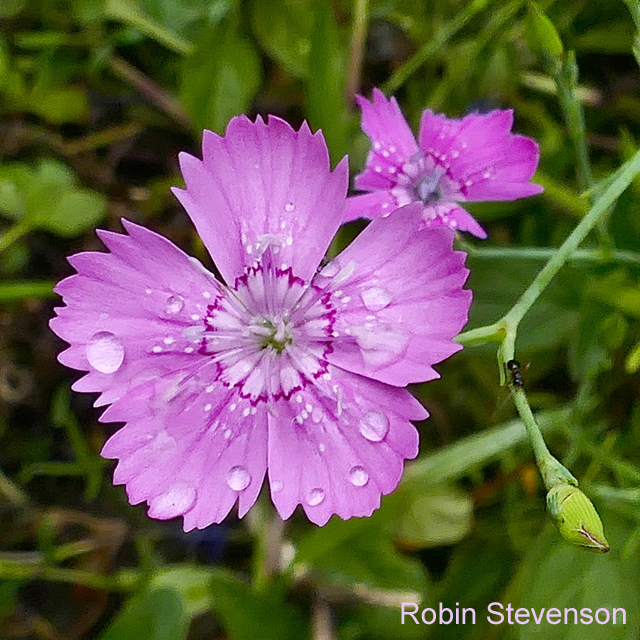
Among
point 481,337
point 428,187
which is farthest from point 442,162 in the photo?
point 481,337

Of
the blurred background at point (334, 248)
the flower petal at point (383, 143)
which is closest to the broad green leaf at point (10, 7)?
the blurred background at point (334, 248)

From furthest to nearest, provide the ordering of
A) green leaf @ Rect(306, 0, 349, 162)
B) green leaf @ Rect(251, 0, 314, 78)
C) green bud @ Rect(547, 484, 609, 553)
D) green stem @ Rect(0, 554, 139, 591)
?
green leaf @ Rect(251, 0, 314, 78) < green stem @ Rect(0, 554, 139, 591) < green leaf @ Rect(306, 0, 349, 162) < green bud @ Rect(547, 484, 609, 553)

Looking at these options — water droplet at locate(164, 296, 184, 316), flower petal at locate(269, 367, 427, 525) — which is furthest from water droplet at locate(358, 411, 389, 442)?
water droplet at locate(164, 296, 184, 316)

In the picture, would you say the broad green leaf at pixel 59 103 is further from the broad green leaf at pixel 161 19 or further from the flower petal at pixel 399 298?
the flower petal at pixel 399 298

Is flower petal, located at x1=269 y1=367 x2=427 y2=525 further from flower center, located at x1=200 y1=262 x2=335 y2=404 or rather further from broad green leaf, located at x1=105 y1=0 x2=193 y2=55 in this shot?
broad green leaf, located at x1=105 y1=0 x2=193 y2=55

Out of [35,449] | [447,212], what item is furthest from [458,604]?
[35,449]
